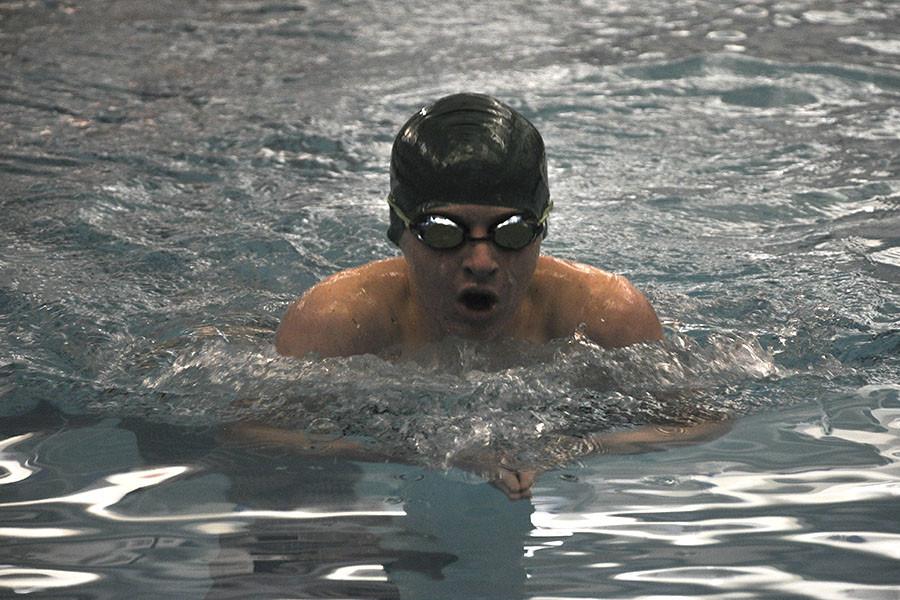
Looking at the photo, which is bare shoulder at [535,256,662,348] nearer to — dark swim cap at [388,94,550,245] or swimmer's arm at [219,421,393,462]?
dark swim cap at [388,94,550,245]

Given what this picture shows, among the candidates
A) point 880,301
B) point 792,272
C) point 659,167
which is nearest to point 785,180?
point 659,167

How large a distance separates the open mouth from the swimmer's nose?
88 mm

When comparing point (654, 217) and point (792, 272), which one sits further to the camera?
point (654, 217)

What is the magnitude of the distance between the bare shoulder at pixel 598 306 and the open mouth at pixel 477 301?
38cm

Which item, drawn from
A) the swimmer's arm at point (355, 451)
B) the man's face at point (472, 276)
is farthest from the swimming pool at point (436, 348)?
the man's face at point (472, 276)

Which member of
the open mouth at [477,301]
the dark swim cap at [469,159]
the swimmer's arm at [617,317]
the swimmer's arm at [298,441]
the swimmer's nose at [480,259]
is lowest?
the swimmer's arm at [298,441]

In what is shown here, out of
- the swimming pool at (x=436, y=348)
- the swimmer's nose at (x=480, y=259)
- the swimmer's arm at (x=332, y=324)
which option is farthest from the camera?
the swimmer's arm at (x=332, y=324)

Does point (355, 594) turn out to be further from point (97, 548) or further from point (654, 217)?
point (654, 217)

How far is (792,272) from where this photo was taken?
5.04 m

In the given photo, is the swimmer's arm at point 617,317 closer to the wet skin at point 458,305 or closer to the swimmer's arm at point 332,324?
the wet skin at point 458,305

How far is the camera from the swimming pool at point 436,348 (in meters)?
2.93

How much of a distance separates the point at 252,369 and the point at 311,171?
3057 mm

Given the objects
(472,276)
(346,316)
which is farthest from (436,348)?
(472,276)

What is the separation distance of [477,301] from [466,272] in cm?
11
